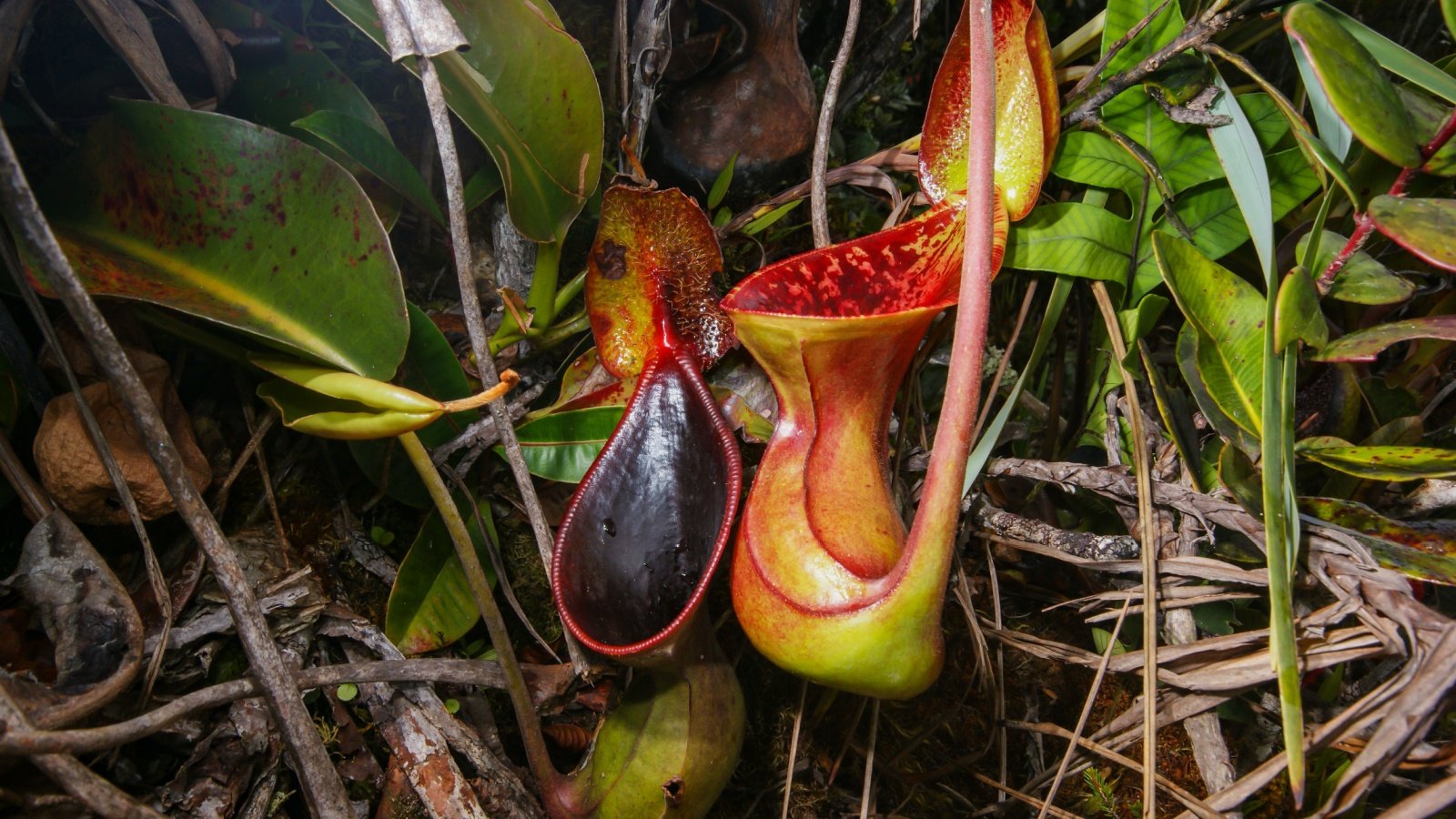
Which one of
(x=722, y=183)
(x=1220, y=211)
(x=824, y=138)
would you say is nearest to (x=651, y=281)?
(x=722, y=183)

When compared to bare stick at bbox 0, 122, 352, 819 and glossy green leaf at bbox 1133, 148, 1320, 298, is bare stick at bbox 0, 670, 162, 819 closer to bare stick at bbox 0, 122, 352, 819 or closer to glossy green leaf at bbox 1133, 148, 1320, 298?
bare stick at bbox 0, 122, 352, 819

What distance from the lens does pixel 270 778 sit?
0.83m

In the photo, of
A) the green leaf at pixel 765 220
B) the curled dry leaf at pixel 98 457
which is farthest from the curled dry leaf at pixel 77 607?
the green leaf at pixel 765 220

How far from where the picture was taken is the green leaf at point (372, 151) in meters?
0.90

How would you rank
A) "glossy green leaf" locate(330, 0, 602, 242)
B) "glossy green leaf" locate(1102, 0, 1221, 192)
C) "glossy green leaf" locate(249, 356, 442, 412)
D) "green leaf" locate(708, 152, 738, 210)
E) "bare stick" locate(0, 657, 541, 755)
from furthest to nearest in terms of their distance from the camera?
1. "green leaf" locate(708, 152, 738, 210)
2. "glossy green leaf" locate(1102, 0, 1221, 192)
3. "glossy green leaf" locate(330, 0, 602, 242)
4. "glossy green leaf" locate(249, 356, 442, 412)
5. "bare stick" locate(0, 657, 541, 755)

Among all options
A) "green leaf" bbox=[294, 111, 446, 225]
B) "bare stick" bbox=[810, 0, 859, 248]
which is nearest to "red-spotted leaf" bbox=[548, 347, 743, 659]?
"bare stick" bbox=[810, 0, 859, 248]

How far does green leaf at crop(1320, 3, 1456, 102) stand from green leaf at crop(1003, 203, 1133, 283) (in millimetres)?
279

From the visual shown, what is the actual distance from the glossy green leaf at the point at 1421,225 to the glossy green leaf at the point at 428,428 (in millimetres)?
965

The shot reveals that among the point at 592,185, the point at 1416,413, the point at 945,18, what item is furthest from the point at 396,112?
the point at 1416,413

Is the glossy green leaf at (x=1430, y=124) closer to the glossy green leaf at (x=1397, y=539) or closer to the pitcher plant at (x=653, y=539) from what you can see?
the glossy green leaf at (x=1397, y=539)

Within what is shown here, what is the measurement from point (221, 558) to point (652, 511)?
42 cm

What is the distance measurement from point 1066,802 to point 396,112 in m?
1.30

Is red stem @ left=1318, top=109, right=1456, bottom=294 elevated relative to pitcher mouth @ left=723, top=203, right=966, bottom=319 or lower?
elevated

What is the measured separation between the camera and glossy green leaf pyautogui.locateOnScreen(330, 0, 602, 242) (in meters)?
0.81
